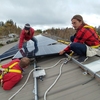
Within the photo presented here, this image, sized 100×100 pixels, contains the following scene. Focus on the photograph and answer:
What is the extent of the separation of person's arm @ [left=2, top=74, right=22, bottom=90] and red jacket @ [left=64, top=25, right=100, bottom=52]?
1.77m

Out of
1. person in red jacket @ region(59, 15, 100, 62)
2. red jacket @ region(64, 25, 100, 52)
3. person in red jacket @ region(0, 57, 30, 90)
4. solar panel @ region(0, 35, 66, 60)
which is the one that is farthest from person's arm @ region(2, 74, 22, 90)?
red jacket @ region(64, 25, 100, 52)

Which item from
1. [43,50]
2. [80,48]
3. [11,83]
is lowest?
[11,83]

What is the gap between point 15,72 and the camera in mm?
3430

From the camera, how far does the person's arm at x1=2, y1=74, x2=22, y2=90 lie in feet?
10.4

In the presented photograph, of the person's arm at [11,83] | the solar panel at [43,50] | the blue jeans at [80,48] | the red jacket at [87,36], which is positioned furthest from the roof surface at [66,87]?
the solar panel at [43,50]

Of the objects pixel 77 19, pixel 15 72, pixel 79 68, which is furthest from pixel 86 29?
pixel 15 72

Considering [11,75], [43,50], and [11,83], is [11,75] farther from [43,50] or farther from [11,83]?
[43,50]

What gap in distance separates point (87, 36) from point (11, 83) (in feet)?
6.93

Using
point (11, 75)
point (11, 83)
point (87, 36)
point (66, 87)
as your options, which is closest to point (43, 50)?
point (87, 36)

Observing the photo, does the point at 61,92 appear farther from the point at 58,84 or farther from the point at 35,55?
the point at 35,55

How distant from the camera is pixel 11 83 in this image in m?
3.22

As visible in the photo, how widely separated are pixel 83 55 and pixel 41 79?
1294 millimetres

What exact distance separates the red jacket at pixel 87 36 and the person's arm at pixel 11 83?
5.82 ft

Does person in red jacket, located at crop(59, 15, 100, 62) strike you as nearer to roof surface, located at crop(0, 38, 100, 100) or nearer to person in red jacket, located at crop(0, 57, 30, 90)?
roof surface, located at crop(0, 38, 100, 100)
